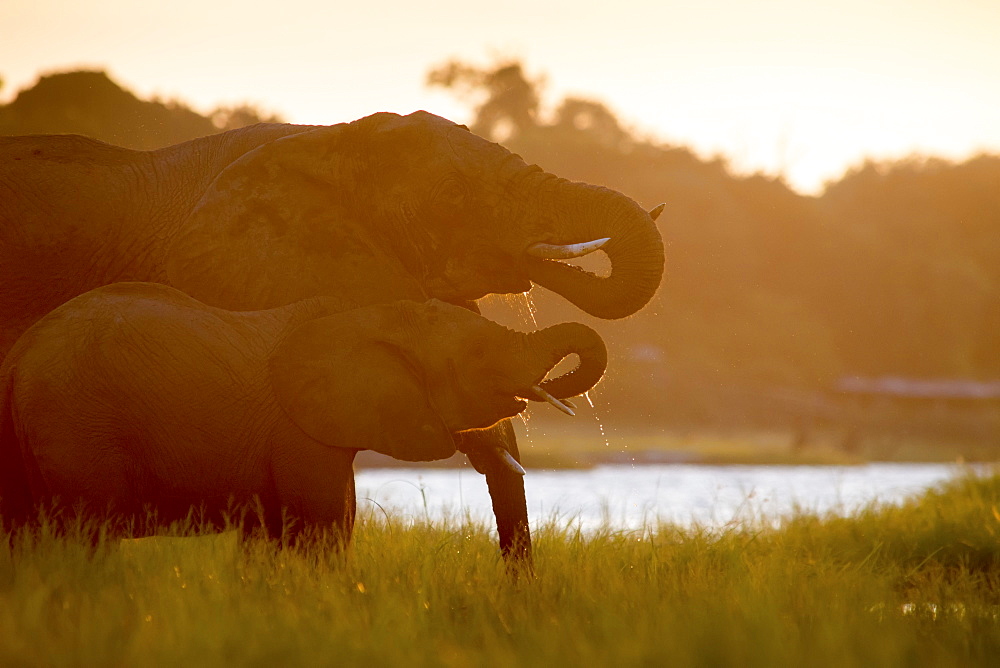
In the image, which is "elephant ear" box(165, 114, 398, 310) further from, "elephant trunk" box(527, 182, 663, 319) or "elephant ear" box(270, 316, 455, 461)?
"elephant trunk" box(527, 182, 663, 319)

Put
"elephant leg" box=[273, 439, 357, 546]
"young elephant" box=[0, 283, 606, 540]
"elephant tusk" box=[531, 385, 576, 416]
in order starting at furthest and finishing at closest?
"elephant tusk" box=[531, 385, 576, 416], "elephant leg" box=[273, 439, 357, 546], "young elephant" box=[0, 283, 606, 540]

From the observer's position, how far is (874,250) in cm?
4272

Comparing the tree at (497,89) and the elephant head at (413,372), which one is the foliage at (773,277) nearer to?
the tree at (497,89)

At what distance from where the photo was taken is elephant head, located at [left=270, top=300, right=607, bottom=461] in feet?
17.8

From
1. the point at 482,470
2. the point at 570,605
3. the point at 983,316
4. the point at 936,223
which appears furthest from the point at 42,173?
the point at 936,223

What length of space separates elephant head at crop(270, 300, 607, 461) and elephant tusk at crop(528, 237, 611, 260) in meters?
0.57

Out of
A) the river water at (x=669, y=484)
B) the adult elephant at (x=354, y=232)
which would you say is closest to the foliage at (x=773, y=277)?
the river water at (x=669, y=484)

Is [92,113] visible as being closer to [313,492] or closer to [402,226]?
[402,226]

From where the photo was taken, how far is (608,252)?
239 inches

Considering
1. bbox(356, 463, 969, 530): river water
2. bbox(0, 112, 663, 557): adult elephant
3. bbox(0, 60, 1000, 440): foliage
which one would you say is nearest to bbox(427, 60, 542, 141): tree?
bbox(0, 60, 1000, 440): foliage

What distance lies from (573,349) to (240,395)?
4.53 ft

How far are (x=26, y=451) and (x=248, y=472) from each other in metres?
0.87

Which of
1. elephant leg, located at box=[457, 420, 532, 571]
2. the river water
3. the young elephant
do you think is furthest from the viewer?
the river water

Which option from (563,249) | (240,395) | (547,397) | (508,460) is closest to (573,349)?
(547,397)
